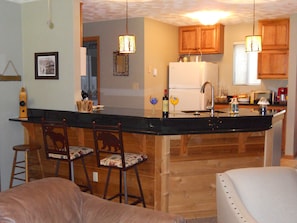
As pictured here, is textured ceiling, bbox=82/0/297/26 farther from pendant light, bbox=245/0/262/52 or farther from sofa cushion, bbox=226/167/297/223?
sofa cushion, bbox=226/167/297/223

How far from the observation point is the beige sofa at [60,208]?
72.7 inches

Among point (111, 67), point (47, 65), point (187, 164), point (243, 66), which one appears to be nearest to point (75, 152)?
point (187, 164)

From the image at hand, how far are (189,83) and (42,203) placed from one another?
4922 mm

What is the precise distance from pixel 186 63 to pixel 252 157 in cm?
311

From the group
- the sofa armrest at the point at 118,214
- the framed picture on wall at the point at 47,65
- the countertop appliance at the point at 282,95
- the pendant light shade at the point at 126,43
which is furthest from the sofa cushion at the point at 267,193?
the countertop appliance at the point at 282,95

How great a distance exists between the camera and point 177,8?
547cm

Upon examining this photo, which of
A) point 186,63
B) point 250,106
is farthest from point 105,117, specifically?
point 250,106

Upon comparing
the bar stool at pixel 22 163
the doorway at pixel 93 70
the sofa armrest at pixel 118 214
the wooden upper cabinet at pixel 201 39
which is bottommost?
the bar stool at pixel 22 163

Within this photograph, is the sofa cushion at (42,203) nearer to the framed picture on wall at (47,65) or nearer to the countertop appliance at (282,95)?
the framed picture on wall at (47,65)

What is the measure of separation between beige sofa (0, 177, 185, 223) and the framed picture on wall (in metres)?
2.54

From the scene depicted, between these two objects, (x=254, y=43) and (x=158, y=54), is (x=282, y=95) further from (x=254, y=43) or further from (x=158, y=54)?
(x=158, y=54)

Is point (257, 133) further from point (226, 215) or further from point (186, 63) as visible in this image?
point (186, 63)

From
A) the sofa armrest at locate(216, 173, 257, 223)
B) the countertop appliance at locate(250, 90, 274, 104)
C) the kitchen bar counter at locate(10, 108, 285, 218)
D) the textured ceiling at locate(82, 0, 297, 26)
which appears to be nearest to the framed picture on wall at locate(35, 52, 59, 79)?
the kitchen bar counter at locate(10, 108, 285, 218)

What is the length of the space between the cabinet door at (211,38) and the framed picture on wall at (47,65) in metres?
3.47
